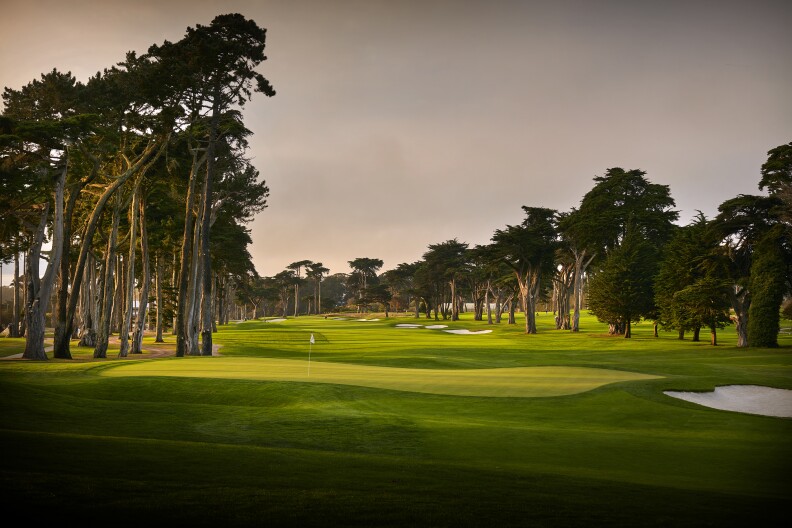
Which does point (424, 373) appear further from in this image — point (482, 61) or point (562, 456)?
point (482, 61)

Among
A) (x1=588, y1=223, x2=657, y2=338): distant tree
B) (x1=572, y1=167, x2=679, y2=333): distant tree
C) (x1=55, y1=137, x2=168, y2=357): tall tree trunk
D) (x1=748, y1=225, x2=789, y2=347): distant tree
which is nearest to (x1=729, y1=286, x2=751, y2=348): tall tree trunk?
(x1=748, y1=225, x2=789, y2=347): distant tree

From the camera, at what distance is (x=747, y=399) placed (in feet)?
67.5

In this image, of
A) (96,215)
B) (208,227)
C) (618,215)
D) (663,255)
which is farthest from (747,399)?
(618,215)

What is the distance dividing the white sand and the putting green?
9.74ft

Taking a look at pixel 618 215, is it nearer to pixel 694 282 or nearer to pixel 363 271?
pixel 694 282

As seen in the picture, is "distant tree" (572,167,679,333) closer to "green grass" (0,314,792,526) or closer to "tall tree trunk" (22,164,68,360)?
"green grass" (0,314,792,526)

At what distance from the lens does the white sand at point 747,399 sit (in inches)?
741

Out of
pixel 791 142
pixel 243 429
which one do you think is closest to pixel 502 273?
pixel 791 142

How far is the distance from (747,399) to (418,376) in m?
12.2

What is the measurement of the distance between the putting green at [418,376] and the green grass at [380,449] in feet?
0.51

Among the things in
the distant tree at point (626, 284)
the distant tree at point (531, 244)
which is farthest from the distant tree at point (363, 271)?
the distant tree at point (626, 284)

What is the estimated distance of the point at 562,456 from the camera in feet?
38.4

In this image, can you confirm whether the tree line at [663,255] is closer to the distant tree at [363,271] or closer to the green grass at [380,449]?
the green grass at [380,449]

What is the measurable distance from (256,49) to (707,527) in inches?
1476
